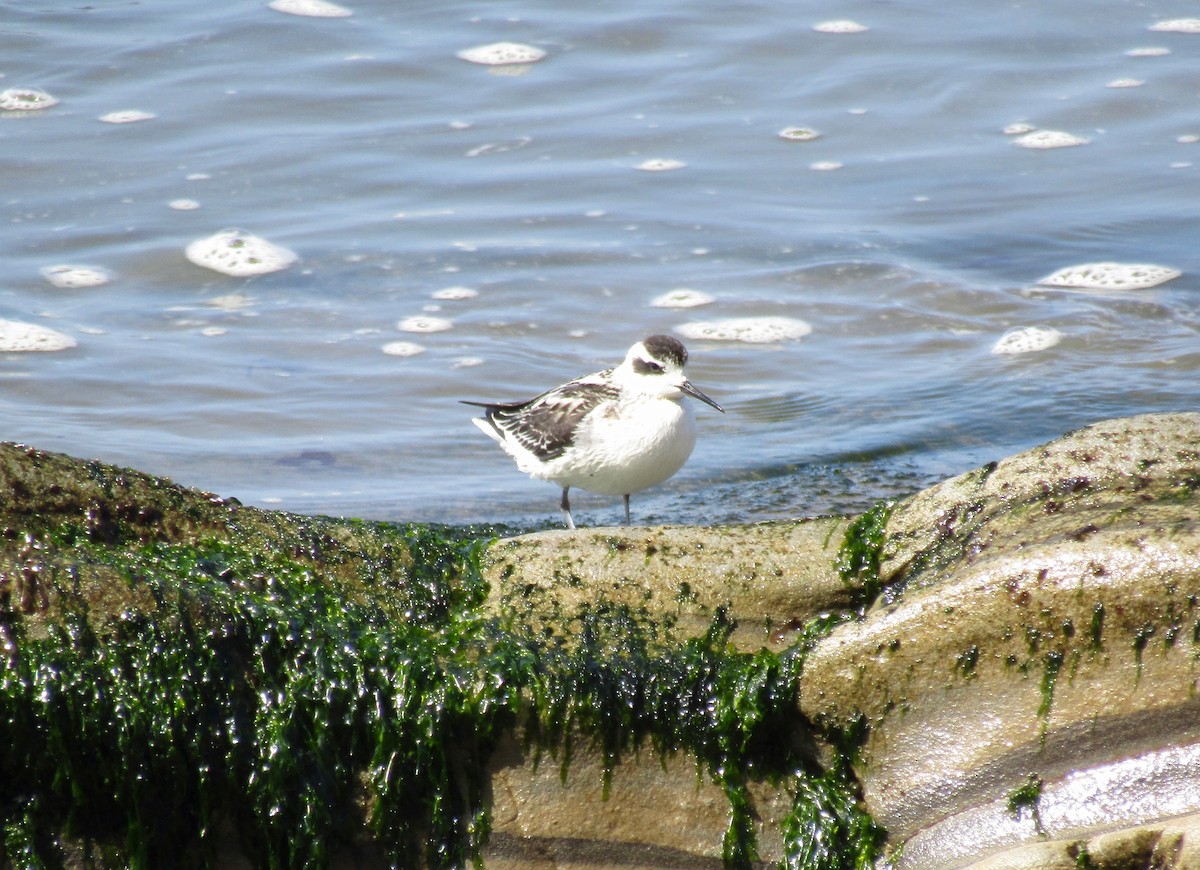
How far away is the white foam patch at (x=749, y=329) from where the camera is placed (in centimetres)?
949

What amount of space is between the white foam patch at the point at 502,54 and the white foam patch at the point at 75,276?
5.67 metres

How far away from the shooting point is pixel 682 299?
10000mm

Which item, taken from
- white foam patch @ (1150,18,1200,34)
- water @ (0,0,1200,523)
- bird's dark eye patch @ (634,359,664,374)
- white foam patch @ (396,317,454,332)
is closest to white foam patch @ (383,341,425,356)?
water @ (0,0,1200,523)

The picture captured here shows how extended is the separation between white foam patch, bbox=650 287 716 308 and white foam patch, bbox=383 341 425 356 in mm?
1829

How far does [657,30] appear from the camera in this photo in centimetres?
1512

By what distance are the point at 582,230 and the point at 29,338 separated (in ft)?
14.4

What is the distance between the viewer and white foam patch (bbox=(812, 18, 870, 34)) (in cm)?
1508

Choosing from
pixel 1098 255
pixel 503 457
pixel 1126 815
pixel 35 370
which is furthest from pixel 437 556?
pixel 1098 255

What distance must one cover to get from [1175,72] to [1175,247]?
4356 millimetres

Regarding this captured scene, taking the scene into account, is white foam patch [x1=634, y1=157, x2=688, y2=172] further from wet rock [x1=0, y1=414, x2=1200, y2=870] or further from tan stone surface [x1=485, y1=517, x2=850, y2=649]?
wet rock [x1=0, y1=414, x2=1200, y2=870]

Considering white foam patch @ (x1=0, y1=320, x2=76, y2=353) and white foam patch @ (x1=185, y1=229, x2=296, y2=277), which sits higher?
white foam patch @ (x1=185, y1=229, x2=296, y2=277)

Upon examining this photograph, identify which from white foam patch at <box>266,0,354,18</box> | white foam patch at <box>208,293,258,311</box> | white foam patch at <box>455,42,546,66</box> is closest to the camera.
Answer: white foam patch at <box>208,293,258,311</box>

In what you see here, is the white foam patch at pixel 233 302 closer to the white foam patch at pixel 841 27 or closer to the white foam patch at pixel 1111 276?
the white foam patch at pixel 1111 276

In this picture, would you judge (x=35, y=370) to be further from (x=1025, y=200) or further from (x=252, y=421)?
(x=1025, y=200)
